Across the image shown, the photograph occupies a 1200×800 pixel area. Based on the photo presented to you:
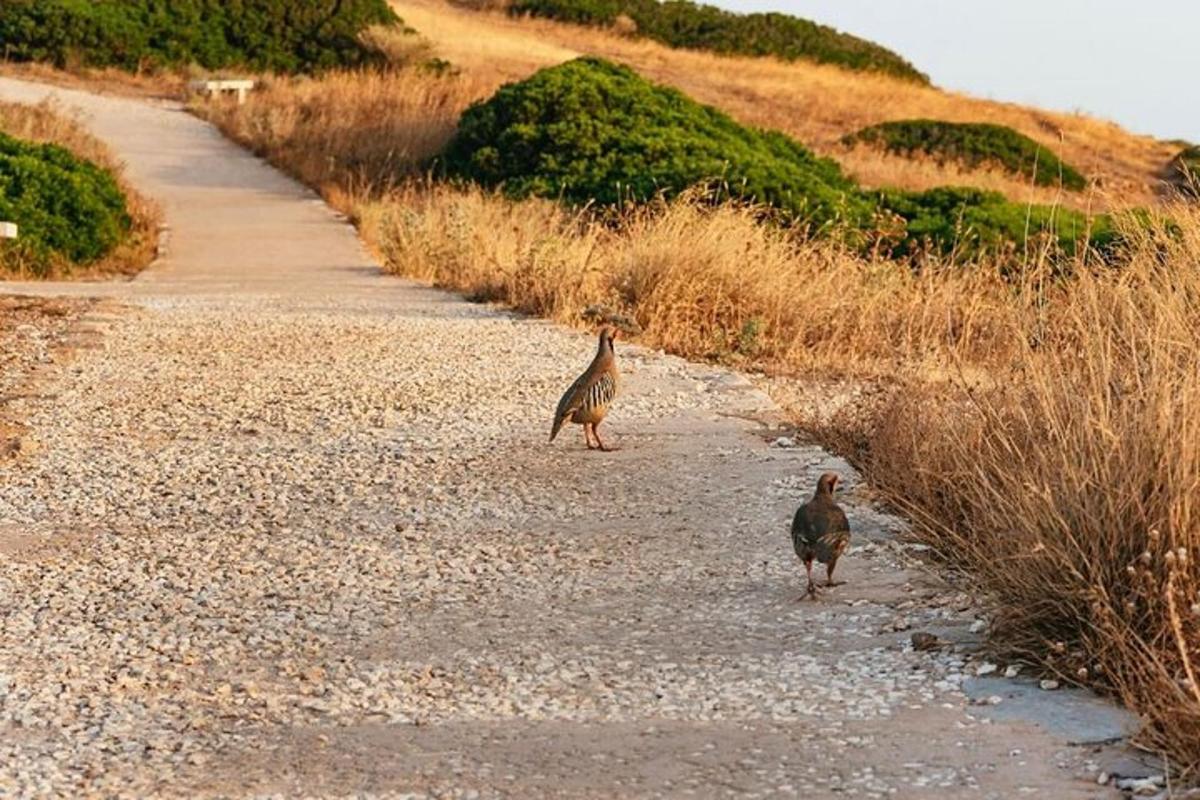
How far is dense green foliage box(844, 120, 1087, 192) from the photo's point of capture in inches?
1485

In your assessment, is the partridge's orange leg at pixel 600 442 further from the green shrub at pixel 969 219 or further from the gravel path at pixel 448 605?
the green shrub at pixel 969 219

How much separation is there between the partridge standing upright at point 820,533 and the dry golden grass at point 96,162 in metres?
14.1

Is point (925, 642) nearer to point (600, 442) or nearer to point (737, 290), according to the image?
point (600, 442)

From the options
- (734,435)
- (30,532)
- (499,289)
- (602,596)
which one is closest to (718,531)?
(602,596)

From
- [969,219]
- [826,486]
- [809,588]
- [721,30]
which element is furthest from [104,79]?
[809,588]

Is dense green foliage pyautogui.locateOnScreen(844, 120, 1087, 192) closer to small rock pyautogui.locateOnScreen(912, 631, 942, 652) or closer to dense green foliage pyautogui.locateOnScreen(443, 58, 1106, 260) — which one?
dense green foliage pyautogui.locateOnScreen(443, 58, 1106, 260)

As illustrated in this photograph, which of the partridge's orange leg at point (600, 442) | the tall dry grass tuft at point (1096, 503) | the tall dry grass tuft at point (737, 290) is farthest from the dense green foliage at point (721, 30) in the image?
the tall dry grass tuft at point (1096, 503)

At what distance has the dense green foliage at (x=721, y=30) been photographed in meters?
55.1

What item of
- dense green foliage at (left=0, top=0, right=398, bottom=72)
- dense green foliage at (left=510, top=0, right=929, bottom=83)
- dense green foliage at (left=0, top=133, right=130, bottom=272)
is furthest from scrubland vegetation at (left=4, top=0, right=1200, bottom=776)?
dense green foliage at (left=510, top=0, right=929, bottom=83)

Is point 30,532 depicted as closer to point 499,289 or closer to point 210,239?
point 499,289

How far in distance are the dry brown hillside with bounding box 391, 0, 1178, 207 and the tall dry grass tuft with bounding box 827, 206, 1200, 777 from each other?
2488 centimetres

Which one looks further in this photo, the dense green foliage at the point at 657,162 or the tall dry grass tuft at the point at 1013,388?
the dense green foliage at the point at 657,162

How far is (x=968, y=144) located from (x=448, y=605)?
110 ft

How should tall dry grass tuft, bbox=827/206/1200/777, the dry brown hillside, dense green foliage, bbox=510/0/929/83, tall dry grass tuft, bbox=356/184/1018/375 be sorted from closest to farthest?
tall dry grass tuft, bbox=827/206/1200/777, tall dry grass tuft, bbox=356/184/1018/375, the dry brown hillside, dense green foliage, bbox=510/0/929/83
